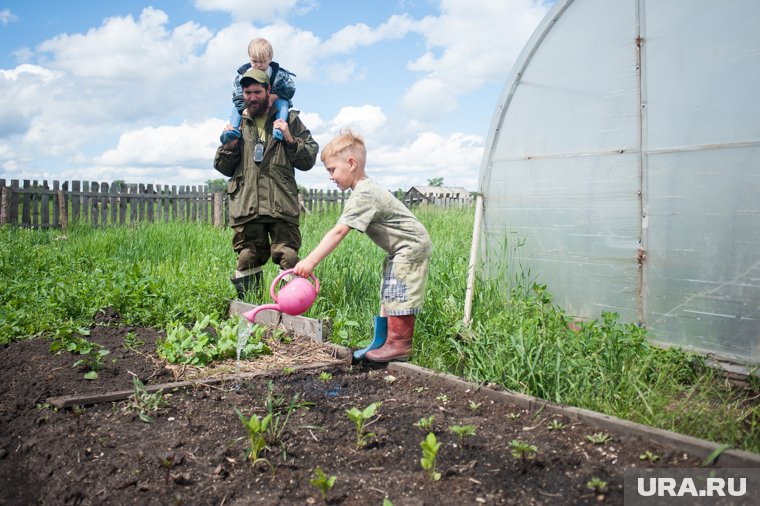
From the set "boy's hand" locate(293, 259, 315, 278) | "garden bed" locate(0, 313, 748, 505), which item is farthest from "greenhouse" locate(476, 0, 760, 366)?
"boy's hand" locate(293, 259, 315, 278)

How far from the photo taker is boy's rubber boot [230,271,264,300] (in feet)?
18.7

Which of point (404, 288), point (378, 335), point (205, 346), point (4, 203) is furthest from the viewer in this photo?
point (4, 203)

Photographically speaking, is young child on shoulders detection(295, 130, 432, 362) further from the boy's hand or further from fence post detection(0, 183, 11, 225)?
fence post detection(0, 183, 11, 225)

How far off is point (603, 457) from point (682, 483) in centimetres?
31

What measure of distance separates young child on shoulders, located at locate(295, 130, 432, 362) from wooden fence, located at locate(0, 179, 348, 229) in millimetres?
10492

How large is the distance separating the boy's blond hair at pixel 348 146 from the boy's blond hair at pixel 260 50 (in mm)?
1746

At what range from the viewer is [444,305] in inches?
187

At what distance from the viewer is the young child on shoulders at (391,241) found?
3.89m

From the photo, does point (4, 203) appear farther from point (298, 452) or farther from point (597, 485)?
point (597, 485)

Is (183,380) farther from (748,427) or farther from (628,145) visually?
(628,145)

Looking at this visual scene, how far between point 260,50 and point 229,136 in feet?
2.46

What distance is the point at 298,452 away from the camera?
2.71m

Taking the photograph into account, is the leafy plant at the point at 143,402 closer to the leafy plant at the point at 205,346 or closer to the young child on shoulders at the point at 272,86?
the leafy plant at the point at 205,346

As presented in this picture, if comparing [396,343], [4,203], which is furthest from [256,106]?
[4,203]
